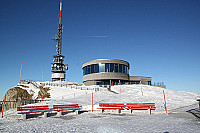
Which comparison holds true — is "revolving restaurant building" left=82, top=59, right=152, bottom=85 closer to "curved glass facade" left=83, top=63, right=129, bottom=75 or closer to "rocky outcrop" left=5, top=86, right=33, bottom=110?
"curved glass facade" left=83, top=63, right=129, bottom=75

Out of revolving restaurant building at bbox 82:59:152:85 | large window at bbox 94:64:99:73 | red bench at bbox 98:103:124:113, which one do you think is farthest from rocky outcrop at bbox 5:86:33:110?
red bench at bbox 98:103:124:113

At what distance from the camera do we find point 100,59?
4878 cm

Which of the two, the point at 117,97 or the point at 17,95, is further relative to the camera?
the point at 17,95

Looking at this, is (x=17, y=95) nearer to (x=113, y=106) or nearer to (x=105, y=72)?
(x=105, y=72)

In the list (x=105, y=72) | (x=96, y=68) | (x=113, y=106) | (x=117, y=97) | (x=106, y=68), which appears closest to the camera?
(x=113, y=106)

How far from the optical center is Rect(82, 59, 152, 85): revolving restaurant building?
47656 millimetres

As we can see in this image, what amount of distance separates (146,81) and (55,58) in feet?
134

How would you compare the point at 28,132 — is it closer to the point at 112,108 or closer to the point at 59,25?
the point at 112,108

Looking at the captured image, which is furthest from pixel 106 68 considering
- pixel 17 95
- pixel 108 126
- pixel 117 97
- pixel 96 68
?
pixel 108 126

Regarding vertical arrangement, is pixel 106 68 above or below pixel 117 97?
above

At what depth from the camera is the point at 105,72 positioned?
4766 centimetres

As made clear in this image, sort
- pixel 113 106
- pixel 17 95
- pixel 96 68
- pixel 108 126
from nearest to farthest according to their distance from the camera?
pixel 108 126 → pixel 113 106 → pixel 17 95 → pixel 96 68

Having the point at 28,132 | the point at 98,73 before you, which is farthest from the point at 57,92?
the point at 28,132

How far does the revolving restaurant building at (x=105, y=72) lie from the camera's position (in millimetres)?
47656
